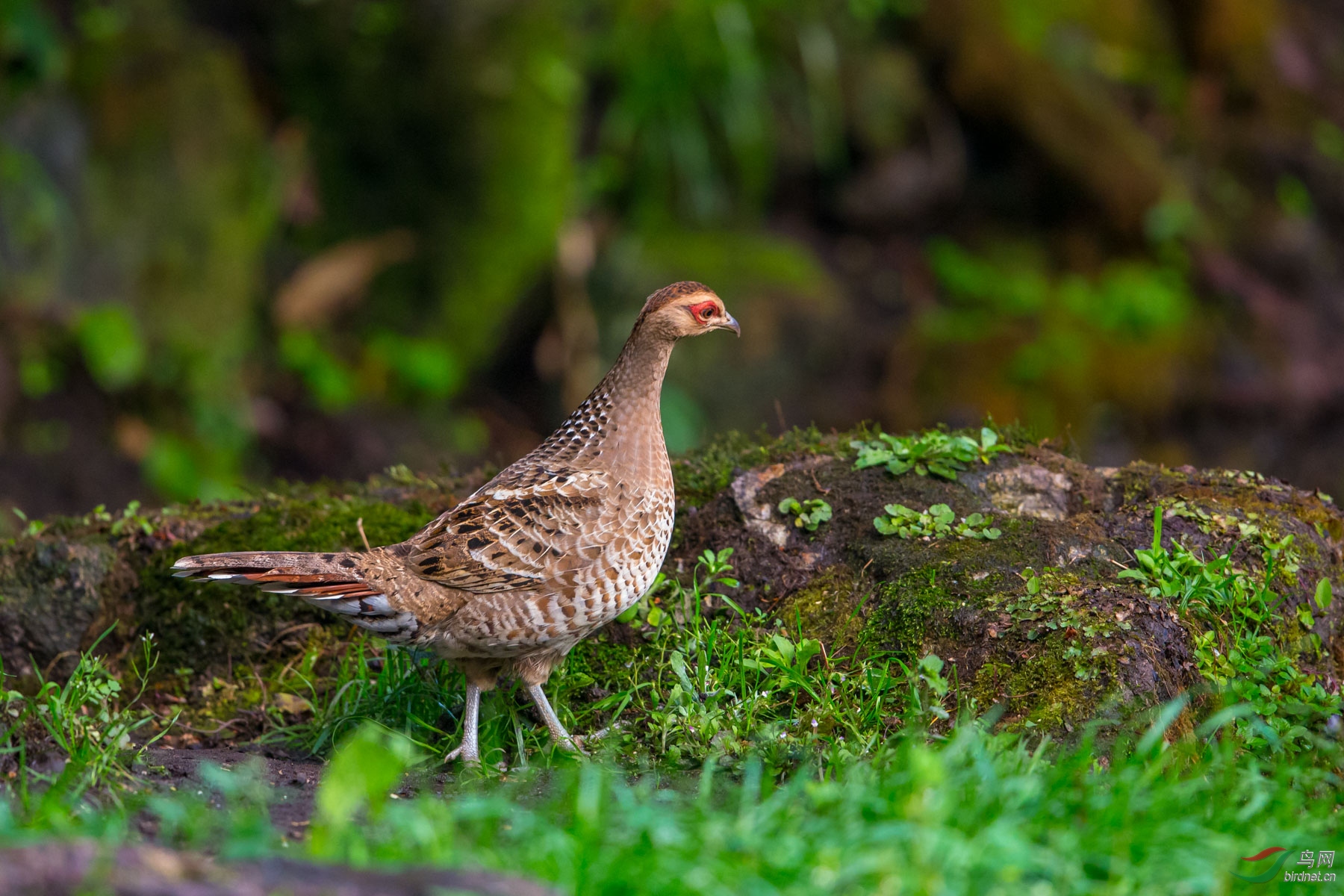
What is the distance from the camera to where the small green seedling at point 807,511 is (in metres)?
5.47

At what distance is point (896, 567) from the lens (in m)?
5.18

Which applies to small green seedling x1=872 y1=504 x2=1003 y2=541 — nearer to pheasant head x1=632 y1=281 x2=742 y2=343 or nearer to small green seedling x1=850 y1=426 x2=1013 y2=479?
small green seedling x1=850 y1=426 x2=1013 y2=479

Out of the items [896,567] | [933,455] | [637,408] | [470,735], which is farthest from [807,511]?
[470,735]

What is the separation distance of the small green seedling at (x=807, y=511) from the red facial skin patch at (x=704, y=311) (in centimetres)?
93


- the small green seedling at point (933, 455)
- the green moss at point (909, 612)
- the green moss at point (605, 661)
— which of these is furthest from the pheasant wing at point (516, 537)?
the small green seedling at point (933, 455)

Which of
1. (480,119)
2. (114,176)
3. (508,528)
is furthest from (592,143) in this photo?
(508,528)

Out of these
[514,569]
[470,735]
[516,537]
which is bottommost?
[470,735]

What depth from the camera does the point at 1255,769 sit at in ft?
12.7

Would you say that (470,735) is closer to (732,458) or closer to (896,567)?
(896,567)

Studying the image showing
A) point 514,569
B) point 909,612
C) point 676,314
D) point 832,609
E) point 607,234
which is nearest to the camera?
point 514,569

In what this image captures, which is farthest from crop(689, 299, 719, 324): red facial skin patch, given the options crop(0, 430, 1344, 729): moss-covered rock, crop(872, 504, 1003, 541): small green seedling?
crop(872, 504, 1003, 541): small green seedling

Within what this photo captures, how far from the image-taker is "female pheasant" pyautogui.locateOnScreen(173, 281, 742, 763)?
4.54m

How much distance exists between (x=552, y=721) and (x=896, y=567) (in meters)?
1.61

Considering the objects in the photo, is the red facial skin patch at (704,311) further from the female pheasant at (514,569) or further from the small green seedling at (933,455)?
the small green seedling at (933,455)
